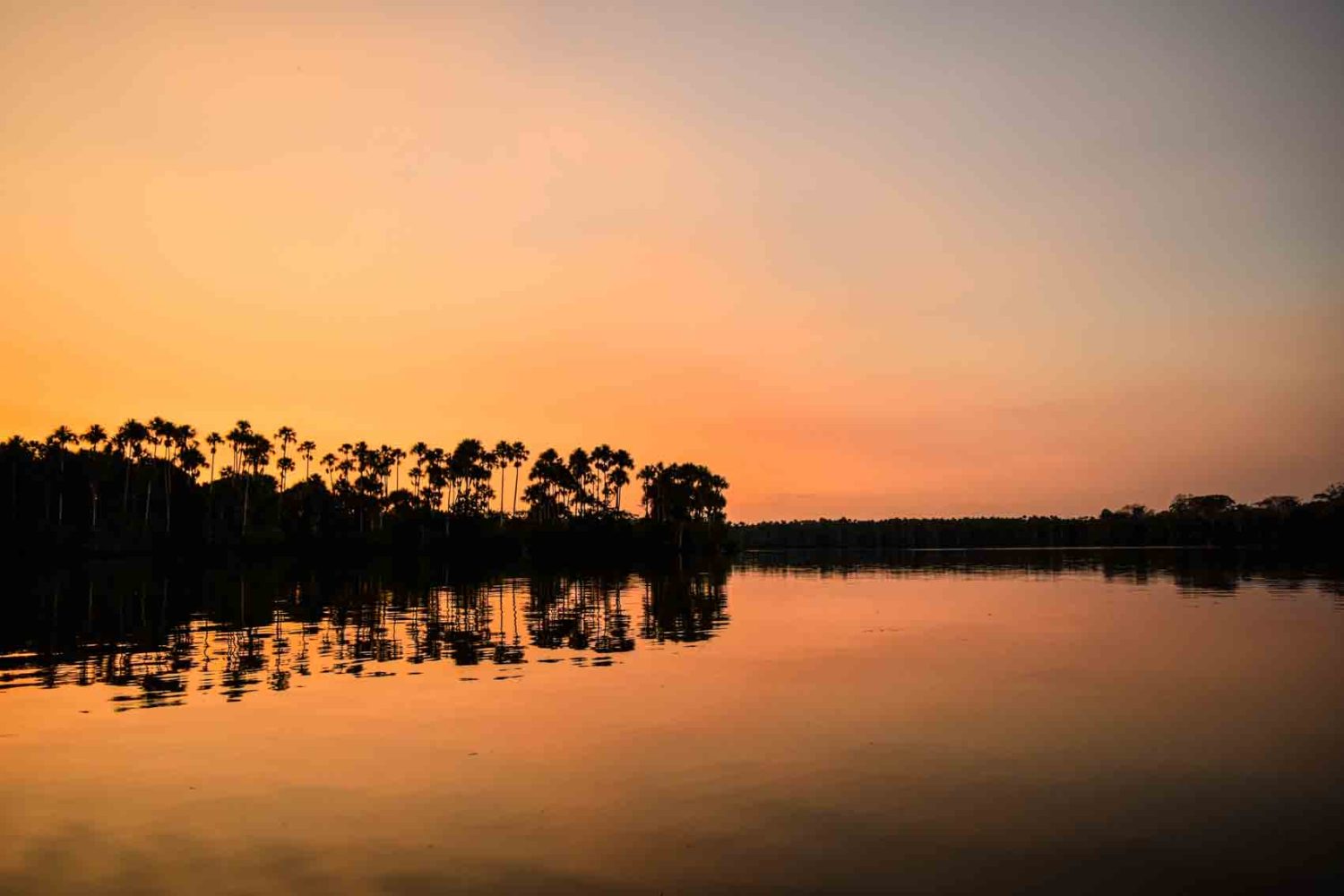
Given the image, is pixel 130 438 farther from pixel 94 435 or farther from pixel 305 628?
pixel 305 628

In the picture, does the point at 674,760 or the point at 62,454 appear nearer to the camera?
the point at 674,760

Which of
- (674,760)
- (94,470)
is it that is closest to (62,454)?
(94,470)

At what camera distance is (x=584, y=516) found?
7416 inches

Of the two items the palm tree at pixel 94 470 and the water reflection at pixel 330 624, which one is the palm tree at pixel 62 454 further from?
the water reflection at pixel 330 624

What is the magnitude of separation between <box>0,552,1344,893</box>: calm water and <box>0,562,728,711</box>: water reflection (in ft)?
1.34

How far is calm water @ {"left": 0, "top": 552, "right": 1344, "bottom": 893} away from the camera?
13.4 meters

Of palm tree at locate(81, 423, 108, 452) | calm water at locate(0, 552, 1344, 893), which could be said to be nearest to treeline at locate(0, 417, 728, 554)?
palm tree at locate(81, 423, 108, 452)

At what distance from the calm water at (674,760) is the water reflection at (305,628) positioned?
0.41m

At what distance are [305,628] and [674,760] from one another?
33036 millimetres

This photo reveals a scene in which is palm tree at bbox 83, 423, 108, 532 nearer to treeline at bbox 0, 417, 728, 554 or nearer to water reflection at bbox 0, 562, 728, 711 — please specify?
treeline at bbox 0, 417, 728, 554

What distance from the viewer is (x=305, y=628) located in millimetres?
46719

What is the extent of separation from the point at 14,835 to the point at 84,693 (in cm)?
1501

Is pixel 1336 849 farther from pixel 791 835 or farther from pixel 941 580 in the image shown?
pixel 941 580

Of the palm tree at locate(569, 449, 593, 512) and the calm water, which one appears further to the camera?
the palm tree at locate(569, 449, 593, 512)
